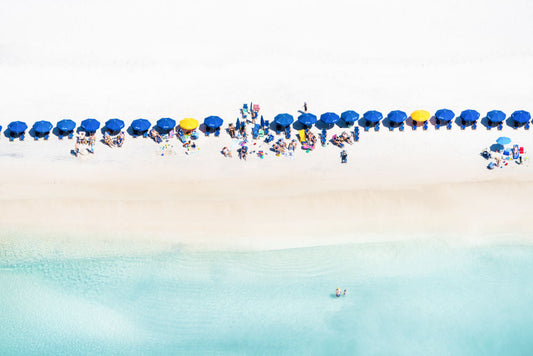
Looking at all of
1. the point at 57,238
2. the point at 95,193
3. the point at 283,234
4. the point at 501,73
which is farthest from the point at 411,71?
the point at 57,238

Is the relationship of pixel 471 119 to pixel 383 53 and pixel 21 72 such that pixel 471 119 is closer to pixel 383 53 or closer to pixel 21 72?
pixel 383 53

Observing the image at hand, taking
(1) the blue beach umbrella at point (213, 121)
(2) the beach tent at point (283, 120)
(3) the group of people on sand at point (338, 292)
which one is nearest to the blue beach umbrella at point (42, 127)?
(1) the blue beach umbrella at point (213, 121)

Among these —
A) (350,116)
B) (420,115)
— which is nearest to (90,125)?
(350,116)

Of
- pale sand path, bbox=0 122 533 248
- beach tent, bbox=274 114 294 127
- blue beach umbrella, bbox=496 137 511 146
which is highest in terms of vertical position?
beach tent, bbox=274 114 294 127

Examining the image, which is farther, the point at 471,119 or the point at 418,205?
the point at 471,119

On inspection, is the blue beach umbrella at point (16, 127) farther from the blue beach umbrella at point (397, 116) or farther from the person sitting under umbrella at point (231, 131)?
the blue beach umbrella at point (397, 116)

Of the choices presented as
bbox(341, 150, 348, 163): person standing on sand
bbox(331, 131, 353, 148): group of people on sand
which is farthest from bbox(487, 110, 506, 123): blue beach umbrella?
bbox(341, 150, 348, 163): person standing on sand

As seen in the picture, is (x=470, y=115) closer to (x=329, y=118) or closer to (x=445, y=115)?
(x=445, y=115)

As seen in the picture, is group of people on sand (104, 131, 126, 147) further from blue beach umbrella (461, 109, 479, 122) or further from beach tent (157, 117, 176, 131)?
blue beach umbrella (461, 109, 479, 122)
